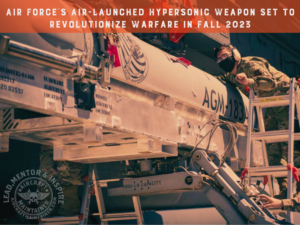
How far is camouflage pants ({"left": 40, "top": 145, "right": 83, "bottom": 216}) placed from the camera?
4785 mm

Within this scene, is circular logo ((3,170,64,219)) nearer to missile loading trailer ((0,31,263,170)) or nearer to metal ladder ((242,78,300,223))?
missile loading trailer ((0,31,263,170))

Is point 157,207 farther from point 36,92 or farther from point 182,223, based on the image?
point 36,92

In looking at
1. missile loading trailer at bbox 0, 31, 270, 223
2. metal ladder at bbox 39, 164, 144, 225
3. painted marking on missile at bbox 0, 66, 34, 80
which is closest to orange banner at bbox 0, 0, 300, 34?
missile loading trailer at bbox 0, 31, 270, 223

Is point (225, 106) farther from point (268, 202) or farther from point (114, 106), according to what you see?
point (114, 106)

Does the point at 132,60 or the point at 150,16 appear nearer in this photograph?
the point at 132,60

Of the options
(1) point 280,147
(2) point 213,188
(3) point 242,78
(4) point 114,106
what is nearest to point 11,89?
(4) point 114,106

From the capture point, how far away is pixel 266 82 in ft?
19.0

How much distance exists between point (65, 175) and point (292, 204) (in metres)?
2.59

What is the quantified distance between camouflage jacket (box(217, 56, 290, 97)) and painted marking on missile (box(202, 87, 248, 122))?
34 cm

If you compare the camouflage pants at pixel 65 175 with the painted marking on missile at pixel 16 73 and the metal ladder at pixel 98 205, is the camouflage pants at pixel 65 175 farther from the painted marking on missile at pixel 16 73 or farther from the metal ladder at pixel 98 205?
the painted marking on missile at pixel 16 73

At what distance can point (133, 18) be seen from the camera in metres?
5.45

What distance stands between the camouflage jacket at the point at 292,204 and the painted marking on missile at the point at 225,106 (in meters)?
1.40

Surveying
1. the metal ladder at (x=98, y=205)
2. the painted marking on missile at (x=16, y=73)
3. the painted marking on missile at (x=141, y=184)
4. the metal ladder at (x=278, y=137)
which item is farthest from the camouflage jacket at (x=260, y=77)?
the painted marking on missile at (x=16, y=73)

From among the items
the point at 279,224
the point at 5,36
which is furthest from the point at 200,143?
the point at 5,36
